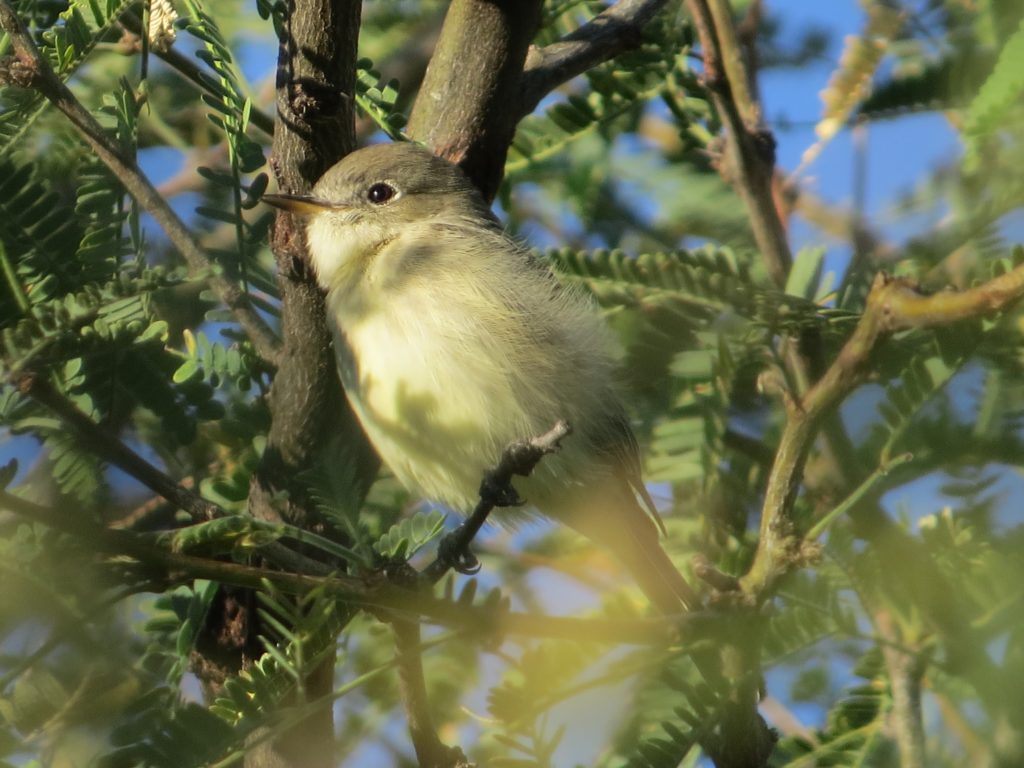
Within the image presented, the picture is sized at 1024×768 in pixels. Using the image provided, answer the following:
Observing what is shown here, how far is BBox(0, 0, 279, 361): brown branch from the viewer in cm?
244

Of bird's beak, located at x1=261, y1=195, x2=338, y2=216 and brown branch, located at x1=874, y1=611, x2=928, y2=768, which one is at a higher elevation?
bird's beak, located at x1=261, y1=195, x2=338, y2=216

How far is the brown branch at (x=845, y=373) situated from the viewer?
1471 millimetres

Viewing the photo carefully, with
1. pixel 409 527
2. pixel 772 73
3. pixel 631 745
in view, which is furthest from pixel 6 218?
pixel 772 73

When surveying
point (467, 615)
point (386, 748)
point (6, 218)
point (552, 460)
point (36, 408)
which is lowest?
point (386, 748)

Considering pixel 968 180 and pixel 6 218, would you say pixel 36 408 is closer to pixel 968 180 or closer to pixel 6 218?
pixel 6 218

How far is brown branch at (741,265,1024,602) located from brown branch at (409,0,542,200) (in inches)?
82.9

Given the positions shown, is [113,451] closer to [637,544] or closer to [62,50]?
[62,50]

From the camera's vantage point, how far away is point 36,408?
252 centimetres

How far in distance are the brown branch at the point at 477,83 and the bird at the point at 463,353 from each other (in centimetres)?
10

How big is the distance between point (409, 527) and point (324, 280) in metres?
1.34

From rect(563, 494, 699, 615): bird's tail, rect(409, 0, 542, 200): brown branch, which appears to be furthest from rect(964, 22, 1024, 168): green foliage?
rect(409, 0, 542, 200): brown branch

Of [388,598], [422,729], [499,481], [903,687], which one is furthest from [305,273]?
[903,687]

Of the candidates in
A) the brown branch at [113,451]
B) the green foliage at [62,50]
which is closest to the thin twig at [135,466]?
the brown branch at [113,451]

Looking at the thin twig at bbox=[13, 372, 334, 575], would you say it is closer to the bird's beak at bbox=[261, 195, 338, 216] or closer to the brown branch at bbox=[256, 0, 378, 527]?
the brown branch at bbox=[256, 0, 378, 527]
